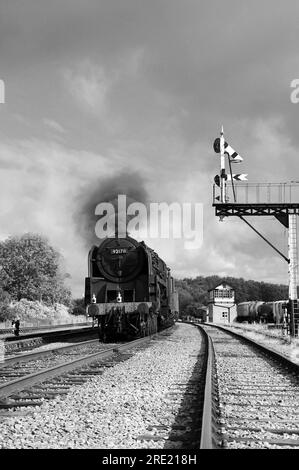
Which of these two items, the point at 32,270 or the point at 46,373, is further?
the point at 32,270

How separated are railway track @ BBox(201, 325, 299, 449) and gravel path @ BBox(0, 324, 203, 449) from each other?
49 centimetres

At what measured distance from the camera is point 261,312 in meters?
57.2

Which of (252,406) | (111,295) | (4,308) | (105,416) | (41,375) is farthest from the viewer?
(4,308)

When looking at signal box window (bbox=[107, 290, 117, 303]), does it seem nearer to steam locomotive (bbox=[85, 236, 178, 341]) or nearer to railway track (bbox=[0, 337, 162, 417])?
steam locomotive (bbox=[85, 236, 178, 341])

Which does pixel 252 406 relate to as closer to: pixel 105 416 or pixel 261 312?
pixel 105 416

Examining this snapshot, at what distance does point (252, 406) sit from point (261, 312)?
171ft

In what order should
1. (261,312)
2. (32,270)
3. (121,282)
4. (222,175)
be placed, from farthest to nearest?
(32,270) < (261,312) < (222,175) < (121,282)

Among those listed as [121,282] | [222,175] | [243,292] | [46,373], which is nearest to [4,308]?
[121,282]

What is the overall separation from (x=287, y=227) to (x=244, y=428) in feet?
54.7

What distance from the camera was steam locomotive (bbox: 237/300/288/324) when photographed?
157ft

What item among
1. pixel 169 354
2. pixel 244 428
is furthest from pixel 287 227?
pixel 244 428

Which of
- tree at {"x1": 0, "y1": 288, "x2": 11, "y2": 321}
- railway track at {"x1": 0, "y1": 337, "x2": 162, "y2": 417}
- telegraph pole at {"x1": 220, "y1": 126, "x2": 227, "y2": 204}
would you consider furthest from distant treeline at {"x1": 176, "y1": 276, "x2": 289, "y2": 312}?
railway track at {"x1": 0, "y1": 337, "x2": 162, "y2": 417}
